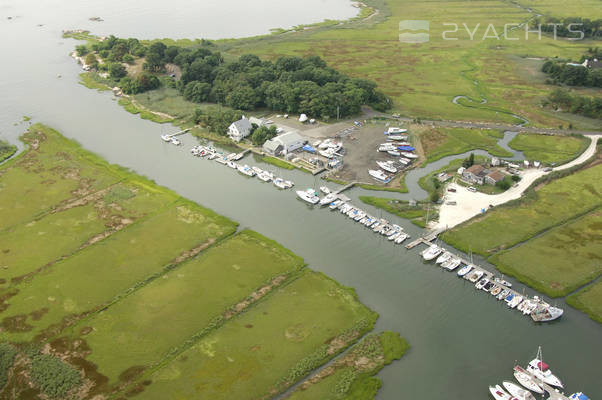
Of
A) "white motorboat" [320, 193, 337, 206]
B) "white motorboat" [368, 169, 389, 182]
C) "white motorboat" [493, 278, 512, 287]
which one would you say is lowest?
"white motorboat" [493, 278, 512, 287]

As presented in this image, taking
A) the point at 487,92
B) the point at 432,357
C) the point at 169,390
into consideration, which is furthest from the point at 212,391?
the point at 487,92

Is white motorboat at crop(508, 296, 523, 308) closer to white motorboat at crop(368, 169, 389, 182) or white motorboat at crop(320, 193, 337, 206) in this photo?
white motorboat at crop(320, 193, 337, 206)

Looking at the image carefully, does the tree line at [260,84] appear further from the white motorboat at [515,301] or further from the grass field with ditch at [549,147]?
the white motorboat at [515,301]

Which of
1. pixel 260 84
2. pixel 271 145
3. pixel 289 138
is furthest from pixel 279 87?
pixel 271 145

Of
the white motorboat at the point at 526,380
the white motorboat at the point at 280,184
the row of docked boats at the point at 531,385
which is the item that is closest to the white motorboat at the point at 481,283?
the row of docked boats at the point at 531,385

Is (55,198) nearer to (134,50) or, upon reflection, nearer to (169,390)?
(169,390)

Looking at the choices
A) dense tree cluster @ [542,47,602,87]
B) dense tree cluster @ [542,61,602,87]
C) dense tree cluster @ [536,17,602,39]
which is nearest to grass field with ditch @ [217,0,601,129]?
dense tree cluster @ [542,47,602,87]

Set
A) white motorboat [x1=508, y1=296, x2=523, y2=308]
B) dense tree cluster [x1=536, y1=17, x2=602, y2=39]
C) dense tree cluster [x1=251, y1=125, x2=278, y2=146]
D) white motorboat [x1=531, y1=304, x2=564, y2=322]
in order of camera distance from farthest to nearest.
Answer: dense tree cluster [x1=536, y1=17, x2=602, y2=39] < dense tree cluster [x1=251, y1=125, x2=278, y2=146] < white motorboat [x1=508, y1=296, x2=523, y2=308] < white motorboat [x1=531, y1=304, x2=564, y2=322]
